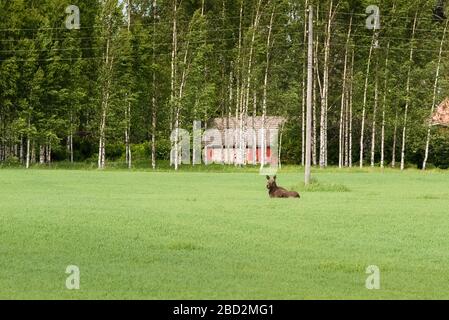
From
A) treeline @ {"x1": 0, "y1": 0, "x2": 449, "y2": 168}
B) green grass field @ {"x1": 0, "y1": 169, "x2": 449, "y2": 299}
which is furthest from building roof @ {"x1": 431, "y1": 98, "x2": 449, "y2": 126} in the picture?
green grass field @ {"x1": 0, "y1": 169, "x2": 449, "y2": 299}

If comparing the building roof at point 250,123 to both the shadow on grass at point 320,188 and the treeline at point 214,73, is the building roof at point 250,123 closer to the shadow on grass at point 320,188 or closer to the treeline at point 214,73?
the treeline at point 214,73

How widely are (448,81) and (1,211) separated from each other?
5392cm

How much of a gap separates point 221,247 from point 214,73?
58.6 meters

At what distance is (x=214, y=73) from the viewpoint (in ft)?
244

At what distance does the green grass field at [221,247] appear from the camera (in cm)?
1218

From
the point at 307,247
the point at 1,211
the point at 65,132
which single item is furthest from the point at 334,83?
the point at 307,247

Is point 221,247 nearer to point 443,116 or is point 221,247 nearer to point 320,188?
point 320,188

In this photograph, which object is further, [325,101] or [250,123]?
[250,123]

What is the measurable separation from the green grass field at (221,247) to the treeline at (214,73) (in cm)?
3626

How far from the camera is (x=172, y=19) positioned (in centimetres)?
6819

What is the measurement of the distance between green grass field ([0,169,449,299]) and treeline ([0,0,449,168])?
119 feet

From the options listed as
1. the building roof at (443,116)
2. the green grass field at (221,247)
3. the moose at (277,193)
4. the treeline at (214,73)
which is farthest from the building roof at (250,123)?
the green grass field at (221,247)

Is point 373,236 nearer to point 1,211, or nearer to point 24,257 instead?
point 24,257

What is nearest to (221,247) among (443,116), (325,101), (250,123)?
(325,101)
